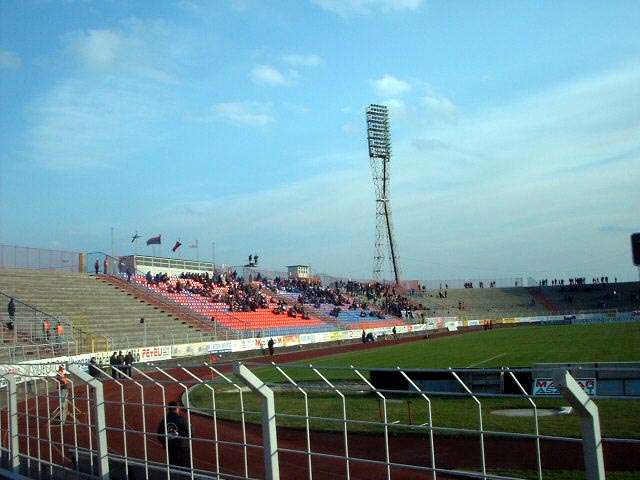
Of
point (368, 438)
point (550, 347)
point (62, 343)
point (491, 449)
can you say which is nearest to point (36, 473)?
point (368, 438)

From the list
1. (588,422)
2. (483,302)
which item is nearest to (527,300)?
(483,302)

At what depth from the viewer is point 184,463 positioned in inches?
370

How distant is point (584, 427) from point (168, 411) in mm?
6217

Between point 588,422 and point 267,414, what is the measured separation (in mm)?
3518

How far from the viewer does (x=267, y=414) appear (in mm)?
7219

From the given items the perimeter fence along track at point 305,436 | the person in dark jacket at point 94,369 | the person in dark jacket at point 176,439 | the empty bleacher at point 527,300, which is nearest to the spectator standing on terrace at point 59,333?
the person in dark jacket at point 94,369

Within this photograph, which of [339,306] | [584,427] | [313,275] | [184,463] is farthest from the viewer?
[313,275]

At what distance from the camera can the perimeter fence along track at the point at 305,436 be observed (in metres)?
7.16

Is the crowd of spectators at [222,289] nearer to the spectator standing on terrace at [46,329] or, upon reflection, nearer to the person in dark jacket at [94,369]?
the spectator standing on terrace at [46,329]

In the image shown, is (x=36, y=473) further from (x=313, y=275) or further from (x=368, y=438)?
(x=313, y=275)

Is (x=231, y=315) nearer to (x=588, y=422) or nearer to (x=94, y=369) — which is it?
(x=94, y=369)

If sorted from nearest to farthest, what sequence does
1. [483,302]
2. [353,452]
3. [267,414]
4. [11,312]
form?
1. [267,414]
2. [353,452]
3. [11,312]
4. [483,302]

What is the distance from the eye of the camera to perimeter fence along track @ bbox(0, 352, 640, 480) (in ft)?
23.5

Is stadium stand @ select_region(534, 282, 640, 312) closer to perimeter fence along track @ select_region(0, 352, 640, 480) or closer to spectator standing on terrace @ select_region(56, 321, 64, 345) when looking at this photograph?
spectator standing on terrace @ select_region(56, 321, 64, 345)
